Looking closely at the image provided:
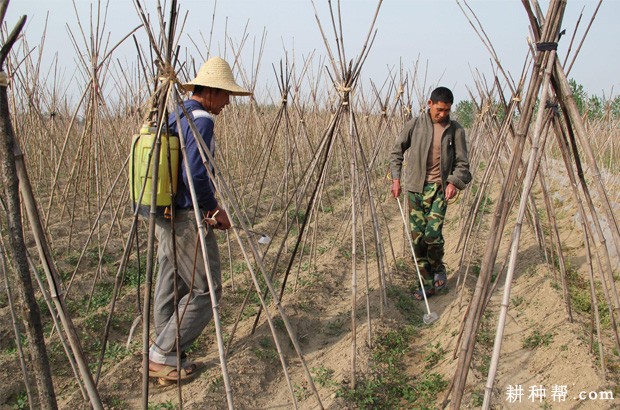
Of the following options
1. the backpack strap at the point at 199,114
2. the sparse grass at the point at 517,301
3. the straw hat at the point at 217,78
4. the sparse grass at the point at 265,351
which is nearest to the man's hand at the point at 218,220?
the backpack strap at the point at 199,114

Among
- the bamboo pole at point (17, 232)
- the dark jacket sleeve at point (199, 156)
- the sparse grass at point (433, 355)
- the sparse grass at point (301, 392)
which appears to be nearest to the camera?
the bamboo pole at point (17, 232)

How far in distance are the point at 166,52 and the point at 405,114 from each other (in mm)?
5522

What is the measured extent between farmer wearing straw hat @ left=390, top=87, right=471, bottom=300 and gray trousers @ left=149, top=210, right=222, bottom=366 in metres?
1.68

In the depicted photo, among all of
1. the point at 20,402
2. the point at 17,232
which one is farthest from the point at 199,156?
the point at 20,402

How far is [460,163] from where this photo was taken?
11.8 feet

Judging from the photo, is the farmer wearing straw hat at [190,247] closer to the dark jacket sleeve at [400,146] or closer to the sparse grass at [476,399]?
the sparse grass at [476,399]

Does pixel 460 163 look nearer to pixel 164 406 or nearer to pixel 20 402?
pixel 164 406

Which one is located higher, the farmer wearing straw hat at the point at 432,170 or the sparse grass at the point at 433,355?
the farmer wearing straw hat at the point at 432,170

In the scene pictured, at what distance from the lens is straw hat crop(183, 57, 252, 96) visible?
2447 mm

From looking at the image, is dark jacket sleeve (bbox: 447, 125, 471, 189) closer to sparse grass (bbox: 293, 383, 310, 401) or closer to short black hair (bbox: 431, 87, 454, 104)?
short black hair (bbox: 431, 87, 454, 104)

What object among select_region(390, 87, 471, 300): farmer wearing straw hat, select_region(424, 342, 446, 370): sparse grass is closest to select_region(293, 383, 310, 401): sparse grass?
select_region(424, 342, 446, 370): sparse grass

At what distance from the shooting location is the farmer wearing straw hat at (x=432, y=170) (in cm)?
357

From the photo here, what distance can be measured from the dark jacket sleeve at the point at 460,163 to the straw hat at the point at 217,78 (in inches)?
70.2

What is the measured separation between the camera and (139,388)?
101 inches
